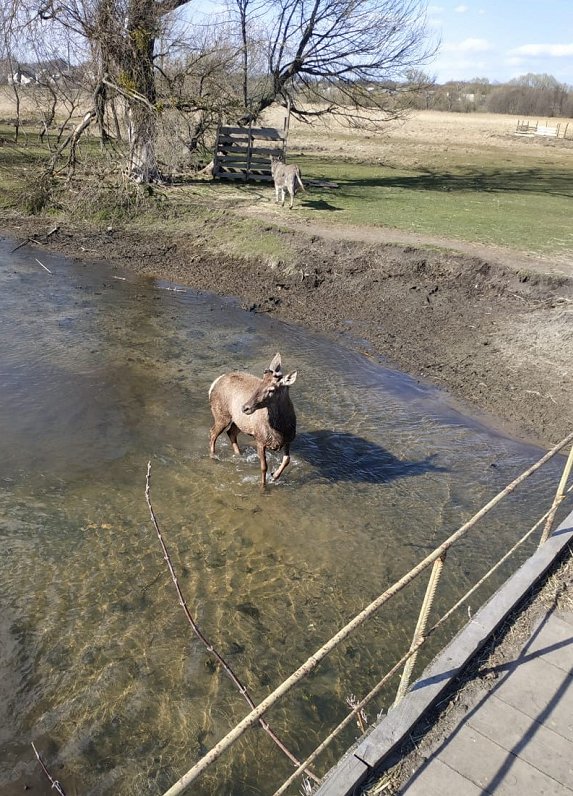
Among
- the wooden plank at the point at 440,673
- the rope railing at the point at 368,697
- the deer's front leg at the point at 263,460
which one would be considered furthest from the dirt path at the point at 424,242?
the rope railing at the point at 368,697

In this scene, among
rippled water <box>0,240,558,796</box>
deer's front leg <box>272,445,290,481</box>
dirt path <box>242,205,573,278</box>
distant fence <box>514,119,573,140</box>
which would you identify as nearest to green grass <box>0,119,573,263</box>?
dirt path <box>242,205,573,278</box>

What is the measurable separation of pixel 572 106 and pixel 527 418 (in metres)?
82.4

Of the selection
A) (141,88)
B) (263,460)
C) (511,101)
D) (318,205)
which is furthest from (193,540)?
(511,101)

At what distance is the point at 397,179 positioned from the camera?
30.0 m

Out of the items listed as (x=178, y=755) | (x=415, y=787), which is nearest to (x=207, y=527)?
(x=178, y=755)

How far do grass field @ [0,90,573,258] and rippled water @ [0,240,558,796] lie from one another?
27.5ft

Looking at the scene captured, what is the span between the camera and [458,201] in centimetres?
2453

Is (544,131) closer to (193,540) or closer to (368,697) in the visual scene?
(193,540)

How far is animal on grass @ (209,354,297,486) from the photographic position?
771cm

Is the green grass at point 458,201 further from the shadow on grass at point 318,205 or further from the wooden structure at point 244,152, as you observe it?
the wooden structure at point 244,152

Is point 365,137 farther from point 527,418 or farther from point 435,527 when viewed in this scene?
point 435,527

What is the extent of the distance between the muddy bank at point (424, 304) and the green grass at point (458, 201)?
108 inches

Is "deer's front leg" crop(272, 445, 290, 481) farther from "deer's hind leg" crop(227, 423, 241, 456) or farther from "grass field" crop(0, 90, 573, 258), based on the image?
"grass field" crop(0, 90, 573, 258)

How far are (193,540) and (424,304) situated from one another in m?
10.1
